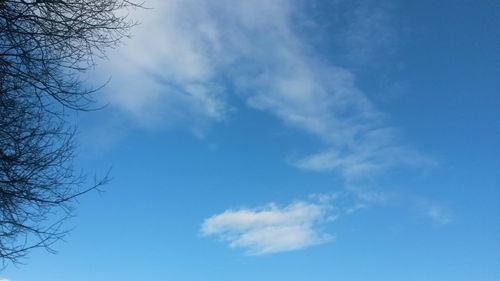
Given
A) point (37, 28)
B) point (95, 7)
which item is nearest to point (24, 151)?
point (37, 28)

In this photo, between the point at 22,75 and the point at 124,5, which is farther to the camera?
the point at 124,5

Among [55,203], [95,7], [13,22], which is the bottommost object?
[55,203]

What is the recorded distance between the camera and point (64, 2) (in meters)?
7.82

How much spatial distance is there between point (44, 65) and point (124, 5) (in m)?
1.35

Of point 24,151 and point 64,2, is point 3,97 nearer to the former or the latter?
point 24,151

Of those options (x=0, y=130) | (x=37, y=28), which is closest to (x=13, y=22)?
(x=37, y=28)

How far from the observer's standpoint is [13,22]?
754cm

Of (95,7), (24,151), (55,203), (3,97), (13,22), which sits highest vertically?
(95,7)

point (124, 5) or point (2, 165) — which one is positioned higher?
point (124, 5)

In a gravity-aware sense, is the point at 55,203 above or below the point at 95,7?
below

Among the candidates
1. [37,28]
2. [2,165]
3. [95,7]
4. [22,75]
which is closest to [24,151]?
[2,165]

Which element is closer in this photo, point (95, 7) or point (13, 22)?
point (13, 22)

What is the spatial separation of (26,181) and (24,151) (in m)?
0.39

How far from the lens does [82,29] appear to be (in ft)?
26.0
